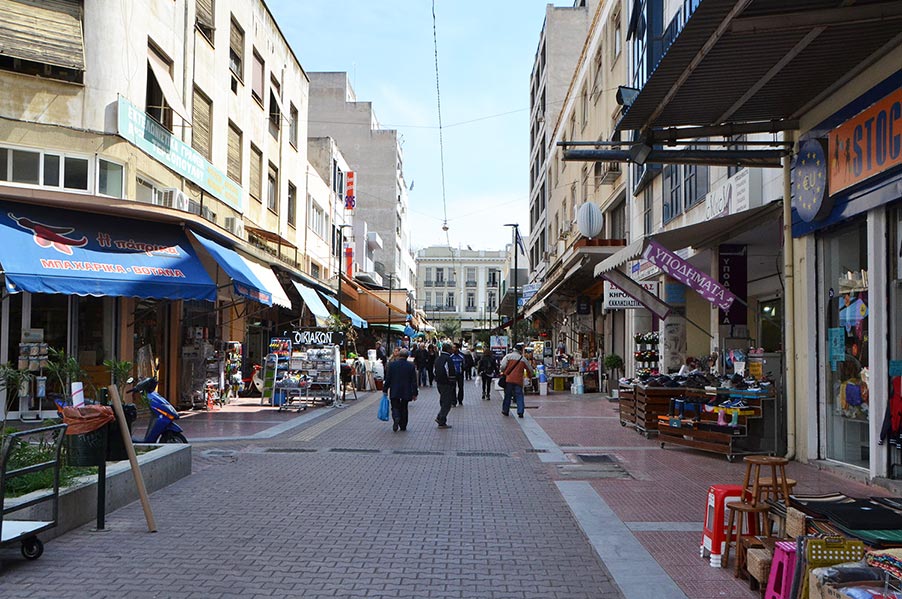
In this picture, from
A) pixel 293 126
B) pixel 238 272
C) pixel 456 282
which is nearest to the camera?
pixel 238 272

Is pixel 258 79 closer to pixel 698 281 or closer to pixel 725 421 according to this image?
pixel 698 281

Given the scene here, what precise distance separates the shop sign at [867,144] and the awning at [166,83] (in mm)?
13223

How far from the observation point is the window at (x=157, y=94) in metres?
16.8

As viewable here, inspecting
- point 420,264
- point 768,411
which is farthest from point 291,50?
point 420,264

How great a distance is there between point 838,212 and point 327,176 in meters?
31.3

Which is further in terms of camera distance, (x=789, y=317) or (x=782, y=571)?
(x=789, y=317)

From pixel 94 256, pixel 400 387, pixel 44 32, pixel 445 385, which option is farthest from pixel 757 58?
pixel 44 32

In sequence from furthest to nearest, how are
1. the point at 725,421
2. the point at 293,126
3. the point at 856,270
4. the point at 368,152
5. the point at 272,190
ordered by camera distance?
the point at 368,152
the point at 293,126
the point at 272,190
the point at 725,421
the point at 856,270

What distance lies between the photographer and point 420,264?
358 feet

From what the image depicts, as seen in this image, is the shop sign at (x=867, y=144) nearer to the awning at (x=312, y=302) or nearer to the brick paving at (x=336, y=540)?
the brick paving at (x=336, y=540)

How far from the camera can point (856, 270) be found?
365 inches

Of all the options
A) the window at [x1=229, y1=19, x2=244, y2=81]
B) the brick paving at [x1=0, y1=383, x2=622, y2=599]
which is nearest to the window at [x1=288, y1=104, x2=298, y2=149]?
the window at [x1=229, y1=19, x2=244, y2=81]

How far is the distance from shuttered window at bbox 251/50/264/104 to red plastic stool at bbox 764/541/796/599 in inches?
891

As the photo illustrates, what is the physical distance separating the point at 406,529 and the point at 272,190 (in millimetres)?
22120
